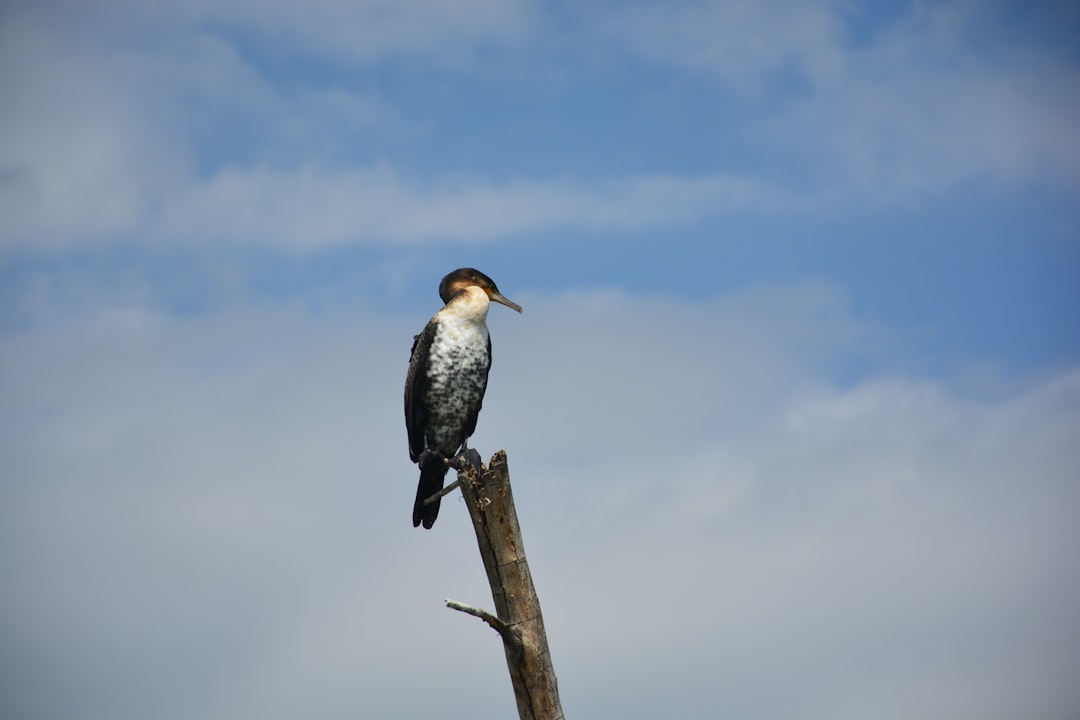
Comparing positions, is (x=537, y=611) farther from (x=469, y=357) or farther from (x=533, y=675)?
(x=469, y=357)

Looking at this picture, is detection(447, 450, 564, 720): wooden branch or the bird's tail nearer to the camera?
detection(447, 450, 564, 720): wooden branch

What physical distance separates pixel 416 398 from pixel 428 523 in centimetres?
105

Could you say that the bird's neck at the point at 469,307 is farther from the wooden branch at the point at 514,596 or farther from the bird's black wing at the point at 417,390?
the wooden branch at the point at 514,596

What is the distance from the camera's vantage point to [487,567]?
7.41 metres

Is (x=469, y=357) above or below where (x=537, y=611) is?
above

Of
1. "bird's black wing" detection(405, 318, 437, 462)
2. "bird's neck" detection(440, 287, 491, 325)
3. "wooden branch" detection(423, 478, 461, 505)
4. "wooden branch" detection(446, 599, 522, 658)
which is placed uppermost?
"bird's neck" detection(440, 287, 491, 325)

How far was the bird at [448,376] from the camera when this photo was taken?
920cm

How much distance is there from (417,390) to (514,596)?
253 cm

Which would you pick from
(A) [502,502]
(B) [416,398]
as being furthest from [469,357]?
(A) [502,502]

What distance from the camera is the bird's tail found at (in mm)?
8992

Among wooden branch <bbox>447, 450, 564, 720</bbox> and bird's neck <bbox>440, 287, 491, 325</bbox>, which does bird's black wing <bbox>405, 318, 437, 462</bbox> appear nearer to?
bird's neck <bbox>440, 287, 491, 325</bbox>

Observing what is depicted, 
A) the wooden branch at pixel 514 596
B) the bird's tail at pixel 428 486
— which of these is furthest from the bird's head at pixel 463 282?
A: the wooden branch at pixel 514 596

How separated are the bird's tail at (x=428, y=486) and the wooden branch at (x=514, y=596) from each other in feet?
5.40

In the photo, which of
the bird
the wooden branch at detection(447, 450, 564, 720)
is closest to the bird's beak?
the bird
